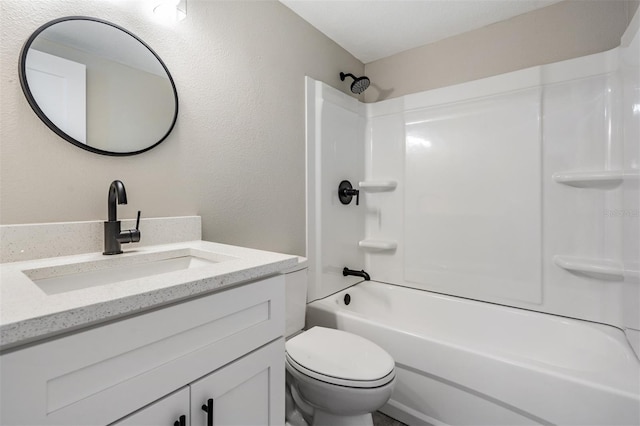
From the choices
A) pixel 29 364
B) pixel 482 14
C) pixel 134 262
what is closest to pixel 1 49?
pixel 134 262

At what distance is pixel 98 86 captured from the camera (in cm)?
103

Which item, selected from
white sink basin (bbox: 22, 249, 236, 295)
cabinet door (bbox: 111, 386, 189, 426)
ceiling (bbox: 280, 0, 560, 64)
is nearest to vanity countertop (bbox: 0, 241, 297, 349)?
white sink basin (bbox: 22, 249, 236, 295)

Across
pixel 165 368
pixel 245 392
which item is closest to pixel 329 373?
pixel 245 392

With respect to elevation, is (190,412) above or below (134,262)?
below

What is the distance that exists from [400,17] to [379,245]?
1537mm

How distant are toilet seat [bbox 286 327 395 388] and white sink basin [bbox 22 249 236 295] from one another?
0.63 meters

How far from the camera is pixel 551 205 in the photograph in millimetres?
1775

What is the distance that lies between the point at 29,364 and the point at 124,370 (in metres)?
0.14

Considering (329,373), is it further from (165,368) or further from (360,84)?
(360,84)

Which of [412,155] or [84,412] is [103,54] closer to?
[84,412]

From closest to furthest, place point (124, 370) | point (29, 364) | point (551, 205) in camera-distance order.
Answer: point (29, 364), point (124, 370), point (551, 205)

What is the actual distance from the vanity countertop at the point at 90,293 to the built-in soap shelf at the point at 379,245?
154 centimetres

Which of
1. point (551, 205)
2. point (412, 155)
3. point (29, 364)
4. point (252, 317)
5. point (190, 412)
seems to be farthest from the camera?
point (412, 155)

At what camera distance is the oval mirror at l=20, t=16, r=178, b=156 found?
3.01 ft
